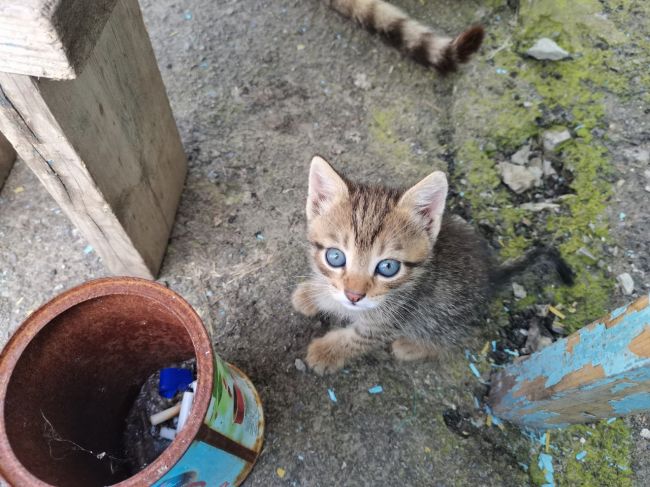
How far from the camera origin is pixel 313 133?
2.43 meters

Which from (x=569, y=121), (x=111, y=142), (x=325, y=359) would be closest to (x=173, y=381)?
(x=325, y=359)

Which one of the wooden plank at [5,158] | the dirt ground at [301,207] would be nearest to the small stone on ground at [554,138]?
the dirt ground at [301,207]

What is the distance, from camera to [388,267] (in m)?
1.54

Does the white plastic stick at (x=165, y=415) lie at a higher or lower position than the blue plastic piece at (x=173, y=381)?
lower

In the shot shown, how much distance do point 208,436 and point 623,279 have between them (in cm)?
173

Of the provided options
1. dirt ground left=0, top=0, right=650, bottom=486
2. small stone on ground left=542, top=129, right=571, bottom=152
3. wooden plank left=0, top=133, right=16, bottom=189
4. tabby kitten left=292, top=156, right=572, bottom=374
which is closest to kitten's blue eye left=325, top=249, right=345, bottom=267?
tabby kitten left=292, top=156, right=572, bottom=374

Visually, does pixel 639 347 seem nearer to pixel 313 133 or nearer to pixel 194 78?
pixel 313 133

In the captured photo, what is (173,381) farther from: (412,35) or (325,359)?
(412,35)

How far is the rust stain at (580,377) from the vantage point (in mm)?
1167

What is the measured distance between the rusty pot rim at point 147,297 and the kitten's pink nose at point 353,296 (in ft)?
1.56

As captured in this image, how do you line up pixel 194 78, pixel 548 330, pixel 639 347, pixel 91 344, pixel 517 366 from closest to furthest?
pixel 639 347
pixel 91 344
pixel 517 366
pixel 548 330
pixel 194 78

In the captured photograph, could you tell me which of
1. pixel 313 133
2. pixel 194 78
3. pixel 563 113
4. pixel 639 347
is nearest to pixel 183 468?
pixel 639 347

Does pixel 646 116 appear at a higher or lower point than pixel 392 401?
higher

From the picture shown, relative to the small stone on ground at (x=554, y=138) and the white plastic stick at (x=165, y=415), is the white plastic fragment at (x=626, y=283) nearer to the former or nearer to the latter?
the small stone on ground at (x=554, y=138)
